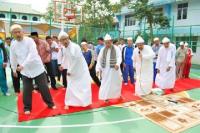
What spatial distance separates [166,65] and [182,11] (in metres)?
14.1

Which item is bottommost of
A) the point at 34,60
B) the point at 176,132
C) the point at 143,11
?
the point at 176,132

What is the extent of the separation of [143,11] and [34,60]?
15.9 m

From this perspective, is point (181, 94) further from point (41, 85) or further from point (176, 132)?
point (41, 85)

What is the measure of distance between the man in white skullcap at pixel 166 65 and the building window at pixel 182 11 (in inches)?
536

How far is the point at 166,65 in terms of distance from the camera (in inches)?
327

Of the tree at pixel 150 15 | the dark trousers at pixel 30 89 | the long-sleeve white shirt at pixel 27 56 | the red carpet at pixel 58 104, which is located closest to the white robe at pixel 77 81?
the red carpet at pixel 58 104

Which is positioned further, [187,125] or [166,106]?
[166,106]

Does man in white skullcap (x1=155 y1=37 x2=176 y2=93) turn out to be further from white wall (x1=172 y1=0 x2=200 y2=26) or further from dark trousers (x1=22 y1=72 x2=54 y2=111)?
white wall (x1=172 y1=0 x2=200 y2=26)

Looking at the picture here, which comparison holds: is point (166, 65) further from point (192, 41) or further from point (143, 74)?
point (192, 41)

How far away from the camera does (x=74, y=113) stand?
5797 millimetres

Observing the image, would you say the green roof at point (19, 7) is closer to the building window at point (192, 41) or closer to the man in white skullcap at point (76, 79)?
the building window at point (192, 41)

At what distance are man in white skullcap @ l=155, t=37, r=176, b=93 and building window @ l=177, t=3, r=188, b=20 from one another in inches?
536

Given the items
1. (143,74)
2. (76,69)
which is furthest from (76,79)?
(143,74)

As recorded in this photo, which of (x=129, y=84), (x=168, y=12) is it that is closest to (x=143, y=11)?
(x=168, y=12)
